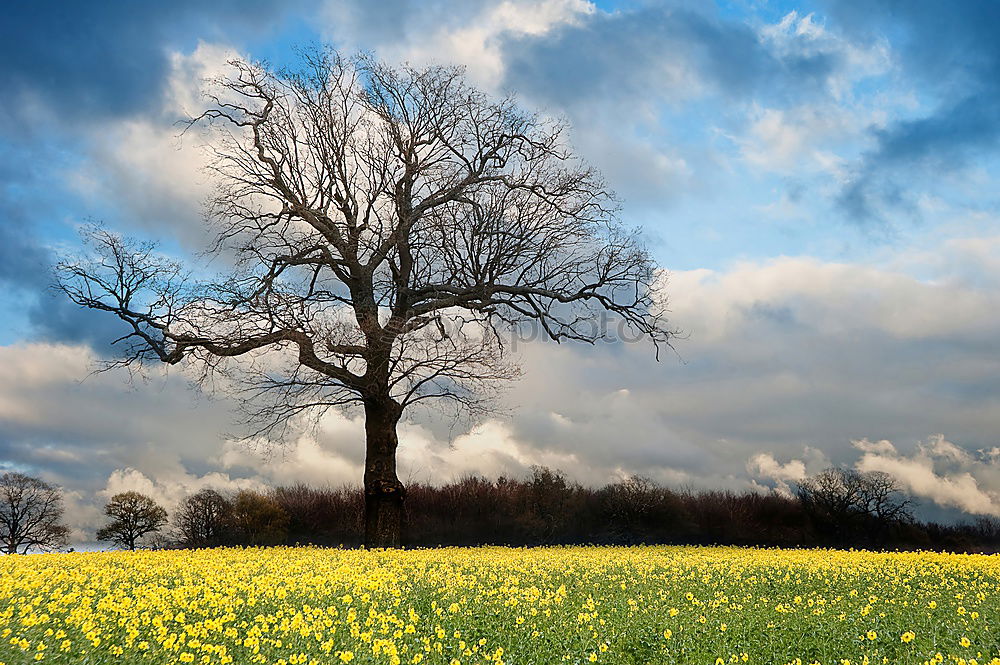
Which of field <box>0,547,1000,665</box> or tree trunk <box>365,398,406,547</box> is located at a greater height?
tree trunk <box>365,398,406,547</box>

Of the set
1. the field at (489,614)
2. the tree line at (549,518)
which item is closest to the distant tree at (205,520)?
the tree line at (549,518)

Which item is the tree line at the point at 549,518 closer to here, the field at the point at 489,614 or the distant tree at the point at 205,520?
the distant tree at the point at 205,520

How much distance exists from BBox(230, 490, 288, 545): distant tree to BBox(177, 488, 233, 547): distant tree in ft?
1.04

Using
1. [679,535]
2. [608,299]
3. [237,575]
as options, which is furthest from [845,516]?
[237,575]

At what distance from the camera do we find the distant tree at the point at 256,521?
74.3ft

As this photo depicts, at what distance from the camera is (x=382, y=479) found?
65.0 ft

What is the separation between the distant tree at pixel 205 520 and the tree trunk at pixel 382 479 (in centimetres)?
586

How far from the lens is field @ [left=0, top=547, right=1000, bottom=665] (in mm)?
7312

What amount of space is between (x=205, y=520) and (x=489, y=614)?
16450 millimetres

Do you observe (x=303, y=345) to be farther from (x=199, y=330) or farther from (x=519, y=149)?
(x=519, y=149)

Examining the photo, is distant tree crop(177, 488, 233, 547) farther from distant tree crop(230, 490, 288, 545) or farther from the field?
the field

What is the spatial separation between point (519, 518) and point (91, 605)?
50.5 feet

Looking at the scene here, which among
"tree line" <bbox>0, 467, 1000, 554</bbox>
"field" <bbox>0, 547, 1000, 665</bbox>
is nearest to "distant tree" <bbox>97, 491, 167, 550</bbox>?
"tree line" <bbox>0, 467, 1000, 554</bbox>

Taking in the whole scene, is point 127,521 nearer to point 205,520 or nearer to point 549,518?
point 205,520
